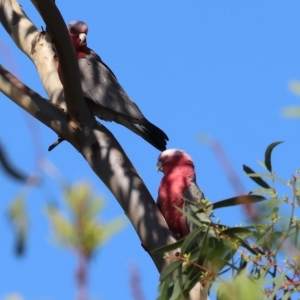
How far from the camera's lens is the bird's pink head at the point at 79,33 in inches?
147

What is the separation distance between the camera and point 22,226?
744mm

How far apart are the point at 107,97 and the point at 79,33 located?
0.53 metres

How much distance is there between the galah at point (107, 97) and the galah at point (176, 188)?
8 centimetres

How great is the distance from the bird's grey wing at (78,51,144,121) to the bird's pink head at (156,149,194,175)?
0.23 meters

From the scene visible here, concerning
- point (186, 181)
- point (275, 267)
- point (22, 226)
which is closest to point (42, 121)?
point (186, 181)

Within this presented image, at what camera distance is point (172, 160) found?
3.14 meters

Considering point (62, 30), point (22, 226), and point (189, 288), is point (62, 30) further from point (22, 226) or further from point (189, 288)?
point (22, 226)

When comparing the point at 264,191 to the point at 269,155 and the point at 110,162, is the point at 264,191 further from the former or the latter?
the point at 110,162

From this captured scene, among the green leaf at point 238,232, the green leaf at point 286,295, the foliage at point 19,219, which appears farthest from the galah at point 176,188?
the foliage at point 19,219

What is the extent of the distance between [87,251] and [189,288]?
1.04m

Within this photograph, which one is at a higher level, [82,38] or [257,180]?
[82,38]

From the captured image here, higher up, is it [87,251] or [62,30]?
[62,30]

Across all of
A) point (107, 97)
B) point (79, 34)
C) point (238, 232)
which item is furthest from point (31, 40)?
point (238, 232)

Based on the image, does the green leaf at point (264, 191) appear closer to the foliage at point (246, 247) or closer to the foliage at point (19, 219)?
the foliage at point (246, 247)
